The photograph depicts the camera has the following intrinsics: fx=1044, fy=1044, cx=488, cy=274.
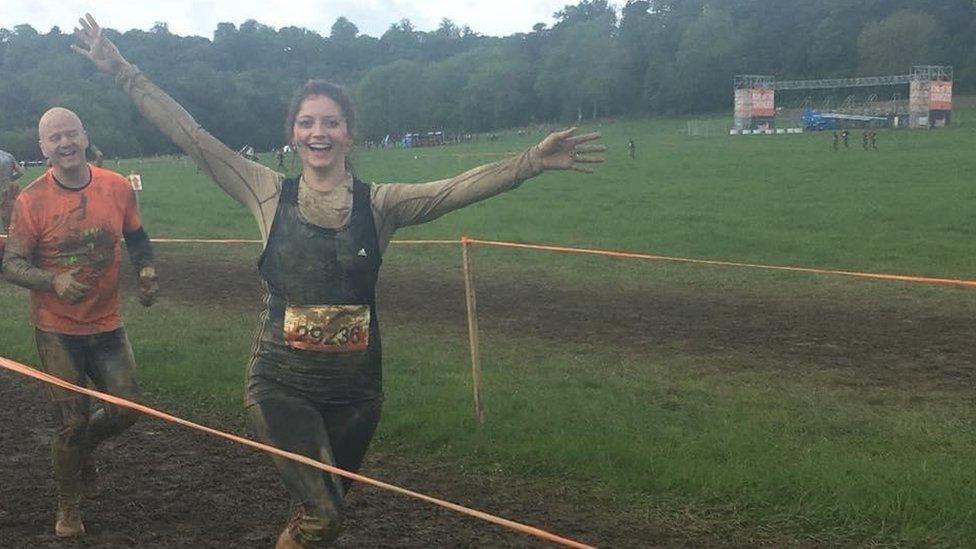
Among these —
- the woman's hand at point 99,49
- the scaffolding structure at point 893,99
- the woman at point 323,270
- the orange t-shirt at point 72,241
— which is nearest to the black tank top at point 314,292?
the woman at point 323,270

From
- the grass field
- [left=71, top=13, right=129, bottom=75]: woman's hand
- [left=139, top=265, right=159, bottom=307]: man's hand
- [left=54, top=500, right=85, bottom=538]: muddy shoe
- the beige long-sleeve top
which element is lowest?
the grass field

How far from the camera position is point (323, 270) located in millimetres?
4031

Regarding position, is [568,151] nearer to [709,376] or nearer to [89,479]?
[89,479]

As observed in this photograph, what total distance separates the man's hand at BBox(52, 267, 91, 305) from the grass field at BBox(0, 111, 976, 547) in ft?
9.89

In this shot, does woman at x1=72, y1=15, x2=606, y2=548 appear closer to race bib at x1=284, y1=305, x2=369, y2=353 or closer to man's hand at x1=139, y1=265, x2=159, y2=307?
race bib at x1=284, y1=305, x2=369, y2=353

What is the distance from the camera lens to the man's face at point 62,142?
5480 mm

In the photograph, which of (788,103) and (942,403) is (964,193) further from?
(788,103)

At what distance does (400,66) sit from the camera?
126125 mm

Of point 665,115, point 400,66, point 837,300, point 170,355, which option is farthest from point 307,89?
point 400,66

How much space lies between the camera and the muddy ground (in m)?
5.84

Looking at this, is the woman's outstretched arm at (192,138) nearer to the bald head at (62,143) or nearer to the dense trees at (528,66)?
the bald head at (62,143)

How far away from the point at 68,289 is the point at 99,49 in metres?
1.35

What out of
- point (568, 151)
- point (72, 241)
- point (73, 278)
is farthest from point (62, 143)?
point (568, 151)

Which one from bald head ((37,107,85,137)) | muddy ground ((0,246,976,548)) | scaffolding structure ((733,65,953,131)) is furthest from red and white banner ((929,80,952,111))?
bald head ((37,107,85,137))
